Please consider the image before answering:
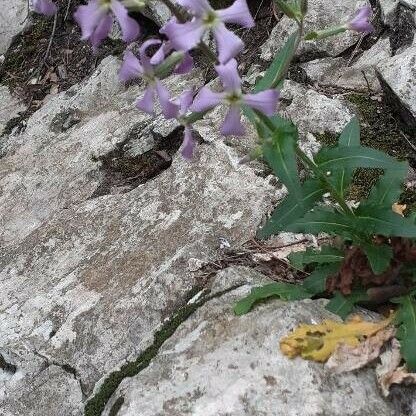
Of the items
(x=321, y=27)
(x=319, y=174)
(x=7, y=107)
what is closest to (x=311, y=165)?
(x=319, y=174)

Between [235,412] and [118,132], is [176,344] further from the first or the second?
[118,132]

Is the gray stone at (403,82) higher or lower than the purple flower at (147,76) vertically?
lower

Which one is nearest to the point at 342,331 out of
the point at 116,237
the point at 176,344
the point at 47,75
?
the point at 176,344

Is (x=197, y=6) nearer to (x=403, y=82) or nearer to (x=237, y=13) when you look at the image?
(x=237, y=13)

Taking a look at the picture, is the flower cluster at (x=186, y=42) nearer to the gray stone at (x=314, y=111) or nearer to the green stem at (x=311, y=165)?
the green stem at (x=311, y=165)

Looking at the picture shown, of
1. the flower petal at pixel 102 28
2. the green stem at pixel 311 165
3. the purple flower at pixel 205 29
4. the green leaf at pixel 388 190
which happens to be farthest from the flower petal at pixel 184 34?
the green leaf at pixel 388 190

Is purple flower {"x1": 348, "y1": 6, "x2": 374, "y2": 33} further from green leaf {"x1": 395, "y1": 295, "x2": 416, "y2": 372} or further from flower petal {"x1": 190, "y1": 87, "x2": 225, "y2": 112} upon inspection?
green leaf {"x1": 395, "y1": 295, "x2": 416, "y2": 372}
